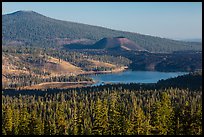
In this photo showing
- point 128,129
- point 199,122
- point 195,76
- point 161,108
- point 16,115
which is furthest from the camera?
point 195,76

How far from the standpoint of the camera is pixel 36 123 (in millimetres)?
60625

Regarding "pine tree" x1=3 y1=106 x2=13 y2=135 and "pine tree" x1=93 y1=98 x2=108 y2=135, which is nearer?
"pine tree" x1=93 y1=98 x2=108 y2=135

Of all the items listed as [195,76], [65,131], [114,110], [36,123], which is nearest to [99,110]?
[114,110]

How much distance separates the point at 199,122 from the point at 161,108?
8.64 m

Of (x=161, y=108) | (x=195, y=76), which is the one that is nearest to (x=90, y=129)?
(x=161, y=108)

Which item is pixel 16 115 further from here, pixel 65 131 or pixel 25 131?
pixel 65 131

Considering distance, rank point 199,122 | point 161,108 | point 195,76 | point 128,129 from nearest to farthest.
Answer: point 199,122, point 128,129, point 161,108, point 195,76

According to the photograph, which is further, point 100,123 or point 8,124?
point 8,124

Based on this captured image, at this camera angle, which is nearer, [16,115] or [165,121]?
[165,121]

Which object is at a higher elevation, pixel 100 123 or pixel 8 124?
pixel 100 123

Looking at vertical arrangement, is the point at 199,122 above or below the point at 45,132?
above

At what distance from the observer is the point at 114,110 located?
5891cm

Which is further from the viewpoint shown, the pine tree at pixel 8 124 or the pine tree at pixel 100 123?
the pine tree at pixel 8 124

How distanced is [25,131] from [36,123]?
2122 mm
